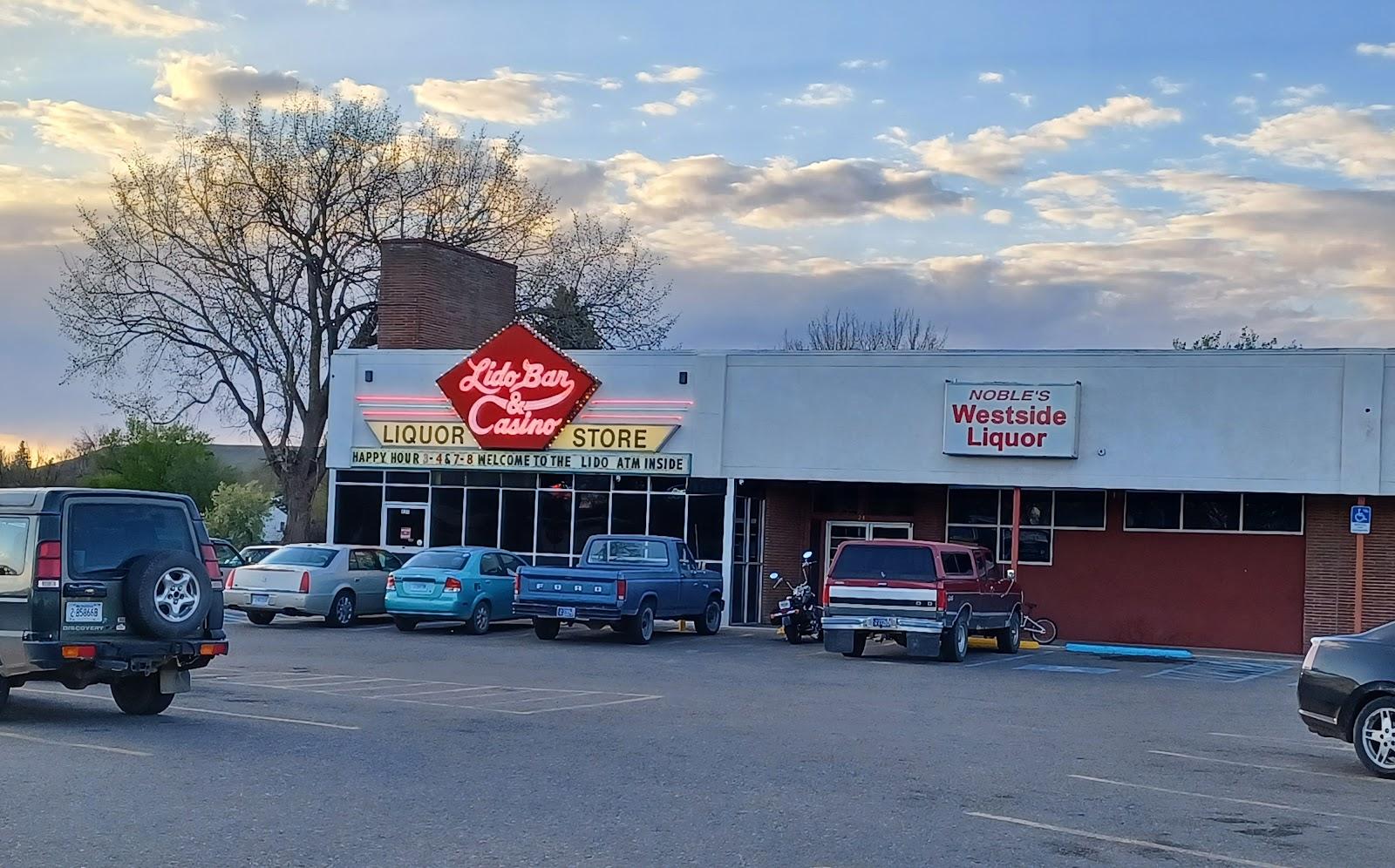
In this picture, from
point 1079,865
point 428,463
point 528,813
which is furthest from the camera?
point 428,463

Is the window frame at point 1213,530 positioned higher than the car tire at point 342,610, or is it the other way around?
the window frame at point 1213,530

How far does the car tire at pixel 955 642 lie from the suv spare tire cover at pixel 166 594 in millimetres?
12663

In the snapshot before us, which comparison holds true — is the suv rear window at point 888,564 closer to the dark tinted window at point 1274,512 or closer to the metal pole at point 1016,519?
the metal pole at point 1016,519

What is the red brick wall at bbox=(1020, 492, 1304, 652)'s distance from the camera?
3034 centimetres

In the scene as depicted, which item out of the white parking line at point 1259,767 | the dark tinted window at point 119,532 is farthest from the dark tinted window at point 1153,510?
the dark tinted window at point 119,532

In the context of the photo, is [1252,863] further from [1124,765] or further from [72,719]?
[72,719]

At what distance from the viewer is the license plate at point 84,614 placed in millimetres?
13406

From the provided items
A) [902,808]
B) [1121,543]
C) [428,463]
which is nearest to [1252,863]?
[902,808]

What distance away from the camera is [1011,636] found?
2692 cm

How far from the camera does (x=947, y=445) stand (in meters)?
30.1

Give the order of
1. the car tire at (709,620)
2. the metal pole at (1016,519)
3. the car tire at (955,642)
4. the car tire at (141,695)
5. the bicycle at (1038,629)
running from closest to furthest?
the car tire at (141,695) < the car tire at (955,642) < the car tire at (709,620) < the metal pole at (1016,519) < the bicycle at (1038,629)

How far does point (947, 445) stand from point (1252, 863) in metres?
21.2

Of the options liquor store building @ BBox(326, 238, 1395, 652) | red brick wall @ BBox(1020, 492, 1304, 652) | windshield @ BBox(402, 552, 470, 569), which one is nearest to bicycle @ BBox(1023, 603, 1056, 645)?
red brick wall @ BBox(1020, 492, 1304, 652)

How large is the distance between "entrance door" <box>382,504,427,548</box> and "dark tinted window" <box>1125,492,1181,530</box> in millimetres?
15133
